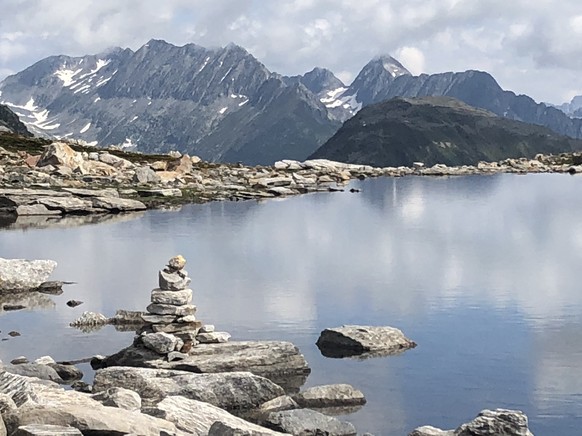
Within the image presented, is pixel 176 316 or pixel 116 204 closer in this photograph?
pixel 176 316

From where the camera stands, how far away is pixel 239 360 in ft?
89.5

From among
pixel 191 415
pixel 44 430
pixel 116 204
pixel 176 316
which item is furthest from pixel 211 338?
pixel 116 204

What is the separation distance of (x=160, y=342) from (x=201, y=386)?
4440mm

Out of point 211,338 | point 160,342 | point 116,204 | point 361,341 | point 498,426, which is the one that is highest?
point 116,204

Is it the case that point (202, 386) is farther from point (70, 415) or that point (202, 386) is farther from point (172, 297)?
point (172, 297)

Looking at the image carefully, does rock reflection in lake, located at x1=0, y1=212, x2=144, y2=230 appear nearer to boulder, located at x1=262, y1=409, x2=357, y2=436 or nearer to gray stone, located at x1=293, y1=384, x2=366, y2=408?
gray stone, located at x1=293, y1=384, x2=366, y2=408

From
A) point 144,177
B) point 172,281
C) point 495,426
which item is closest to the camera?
point 495,426

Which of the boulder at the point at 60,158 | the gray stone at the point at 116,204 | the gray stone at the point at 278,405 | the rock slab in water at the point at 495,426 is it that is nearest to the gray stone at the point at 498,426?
the rock slab in water at the point at 495,426

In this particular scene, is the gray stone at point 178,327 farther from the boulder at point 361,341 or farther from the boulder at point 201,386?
the boulder at point 201,386

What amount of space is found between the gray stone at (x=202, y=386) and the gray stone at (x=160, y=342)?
117 inches

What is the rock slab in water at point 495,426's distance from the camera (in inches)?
814

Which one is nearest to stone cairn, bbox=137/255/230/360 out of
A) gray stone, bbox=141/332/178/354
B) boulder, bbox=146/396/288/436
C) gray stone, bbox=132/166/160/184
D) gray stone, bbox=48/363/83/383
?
gray stone, bbox=141/332/178/354

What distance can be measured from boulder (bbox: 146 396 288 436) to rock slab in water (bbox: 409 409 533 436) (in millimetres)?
4896

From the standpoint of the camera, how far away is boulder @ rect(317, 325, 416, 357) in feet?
100
